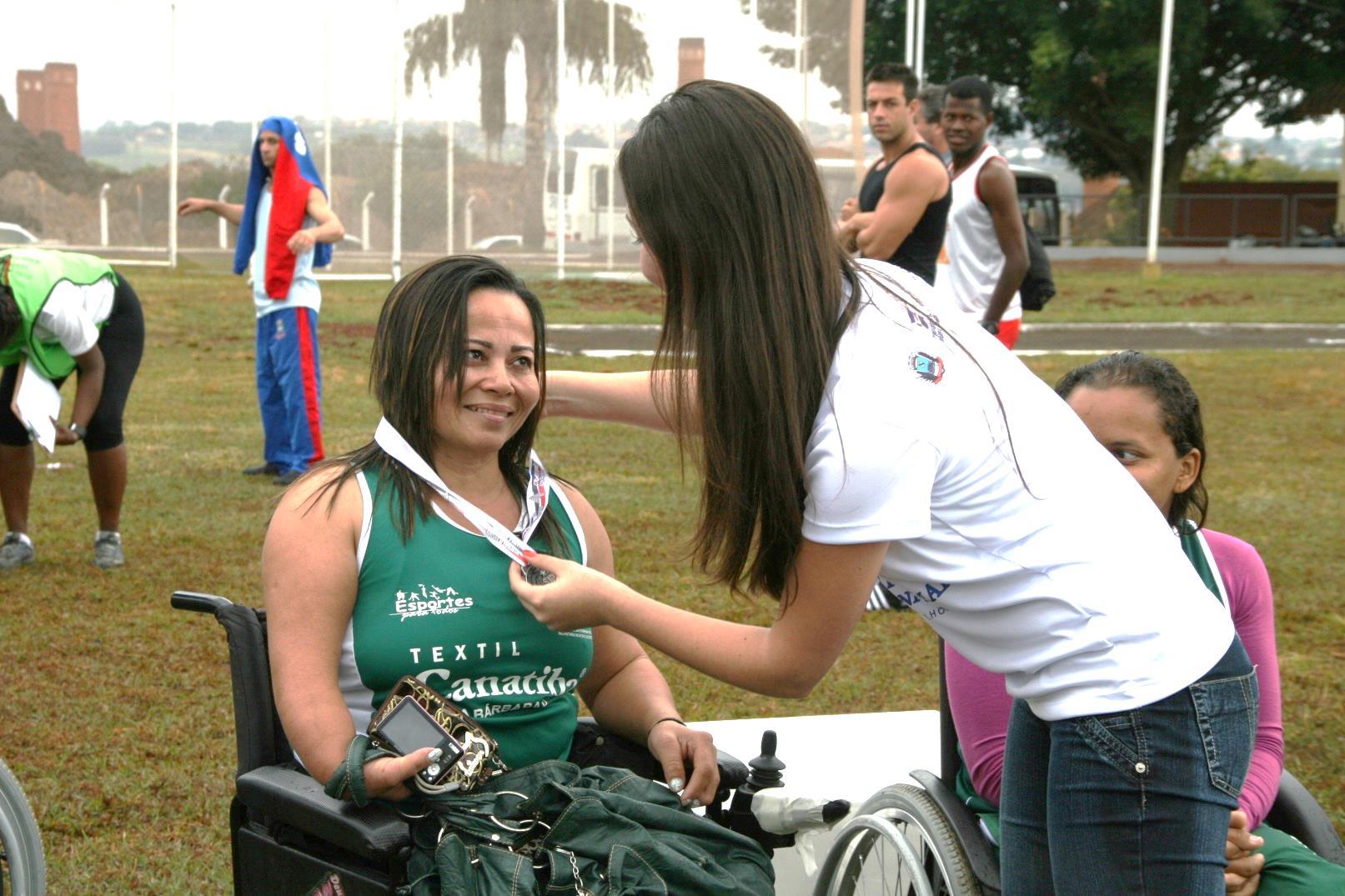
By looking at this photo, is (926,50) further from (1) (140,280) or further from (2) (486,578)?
(2) (486,578)

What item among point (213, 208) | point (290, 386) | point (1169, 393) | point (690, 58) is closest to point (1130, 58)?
point (690, 58)

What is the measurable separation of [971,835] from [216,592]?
13.8ft

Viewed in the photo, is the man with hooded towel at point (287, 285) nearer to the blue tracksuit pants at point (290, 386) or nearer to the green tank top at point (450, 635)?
the blue tracksuit pants at point (290, 386)

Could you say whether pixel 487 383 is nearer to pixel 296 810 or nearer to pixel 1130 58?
pixel 296 810

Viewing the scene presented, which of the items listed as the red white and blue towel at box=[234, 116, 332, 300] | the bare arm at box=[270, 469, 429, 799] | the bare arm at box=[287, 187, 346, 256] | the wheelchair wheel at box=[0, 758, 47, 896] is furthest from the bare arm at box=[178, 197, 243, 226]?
the bare arm at box=[270, 469, 429, 799]

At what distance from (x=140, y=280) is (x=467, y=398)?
62.5ft

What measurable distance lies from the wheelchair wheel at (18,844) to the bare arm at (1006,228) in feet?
15.2

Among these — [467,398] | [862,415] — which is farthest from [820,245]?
[467,398]

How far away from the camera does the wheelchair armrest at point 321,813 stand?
208 centimetres

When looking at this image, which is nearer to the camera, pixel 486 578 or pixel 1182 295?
pixel 486 578

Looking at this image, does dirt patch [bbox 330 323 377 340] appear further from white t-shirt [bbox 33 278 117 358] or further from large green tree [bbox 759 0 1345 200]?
large green tree [bbox 759 0 1345 200]

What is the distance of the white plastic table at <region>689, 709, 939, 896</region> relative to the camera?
312cm

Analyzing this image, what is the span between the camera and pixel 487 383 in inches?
98.3

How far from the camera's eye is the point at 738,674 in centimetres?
196
